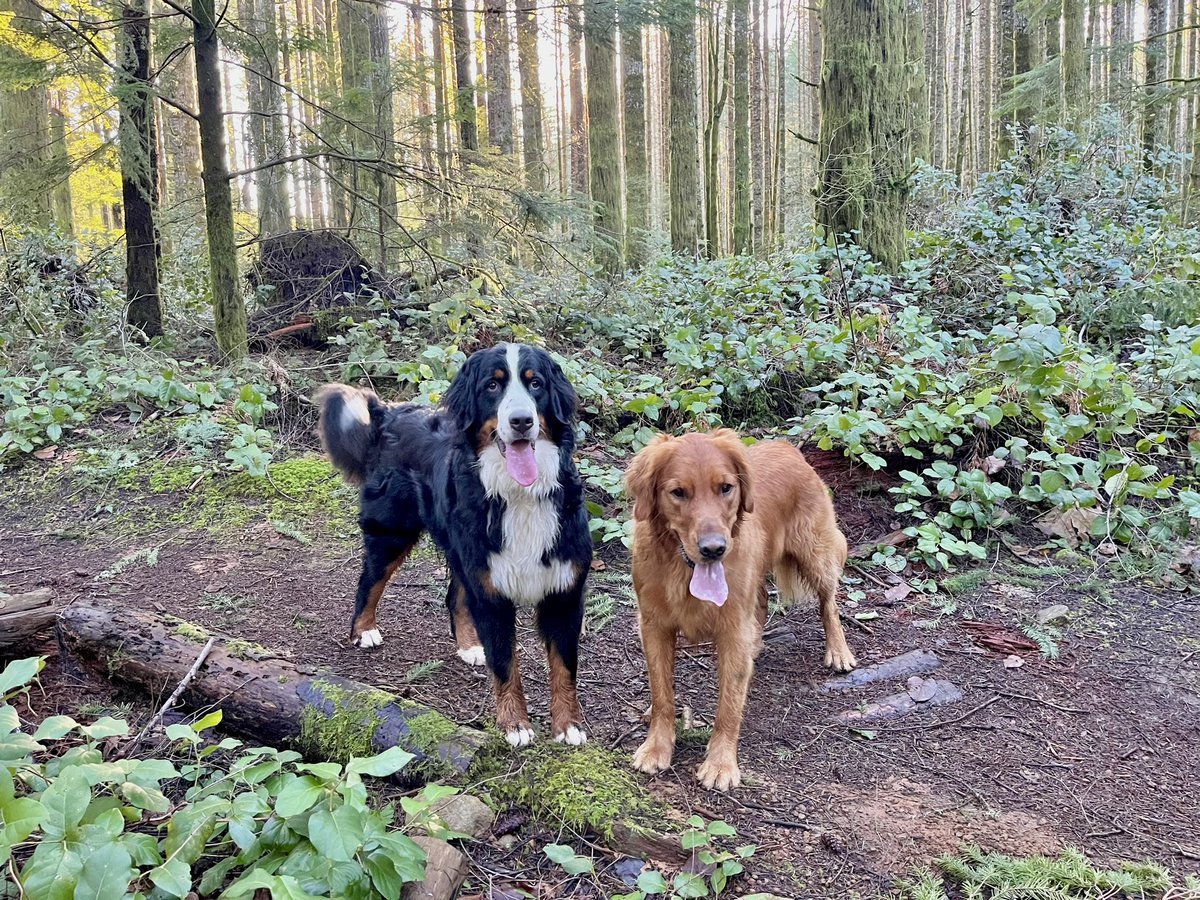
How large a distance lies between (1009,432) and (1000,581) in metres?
1.36

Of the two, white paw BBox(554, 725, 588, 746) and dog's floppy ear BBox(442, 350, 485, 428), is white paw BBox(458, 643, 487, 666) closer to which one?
white paw BBox(554, 725, 588, 746)

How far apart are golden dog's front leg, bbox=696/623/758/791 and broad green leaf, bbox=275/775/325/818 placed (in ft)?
5.04

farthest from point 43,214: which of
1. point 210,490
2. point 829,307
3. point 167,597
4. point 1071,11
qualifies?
point 1071,11

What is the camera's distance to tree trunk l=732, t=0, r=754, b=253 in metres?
17.8

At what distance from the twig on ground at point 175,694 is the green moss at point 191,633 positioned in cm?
5

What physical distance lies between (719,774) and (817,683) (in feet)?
3.49

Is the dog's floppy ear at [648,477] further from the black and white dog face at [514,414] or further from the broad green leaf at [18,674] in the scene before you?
the broad green leaf at [18,674]

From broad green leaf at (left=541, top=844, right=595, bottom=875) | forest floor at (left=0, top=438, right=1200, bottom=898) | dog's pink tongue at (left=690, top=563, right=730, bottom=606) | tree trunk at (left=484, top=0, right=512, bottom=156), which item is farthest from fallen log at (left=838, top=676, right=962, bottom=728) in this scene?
tree trunk at (left=484, top=0, right=512, bottom=156)

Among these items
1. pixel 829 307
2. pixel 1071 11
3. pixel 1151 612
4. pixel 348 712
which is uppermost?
pixel 1071 11

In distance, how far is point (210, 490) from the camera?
20.1 ft

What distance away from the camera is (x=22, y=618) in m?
3.24

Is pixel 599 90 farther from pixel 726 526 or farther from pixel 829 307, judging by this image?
pixel 726 526

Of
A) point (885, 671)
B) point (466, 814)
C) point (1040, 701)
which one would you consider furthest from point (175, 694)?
point (1040, 701)

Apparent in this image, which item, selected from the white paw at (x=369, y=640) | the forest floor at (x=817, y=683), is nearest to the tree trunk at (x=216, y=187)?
the forest floor at (x=817, y=683)
